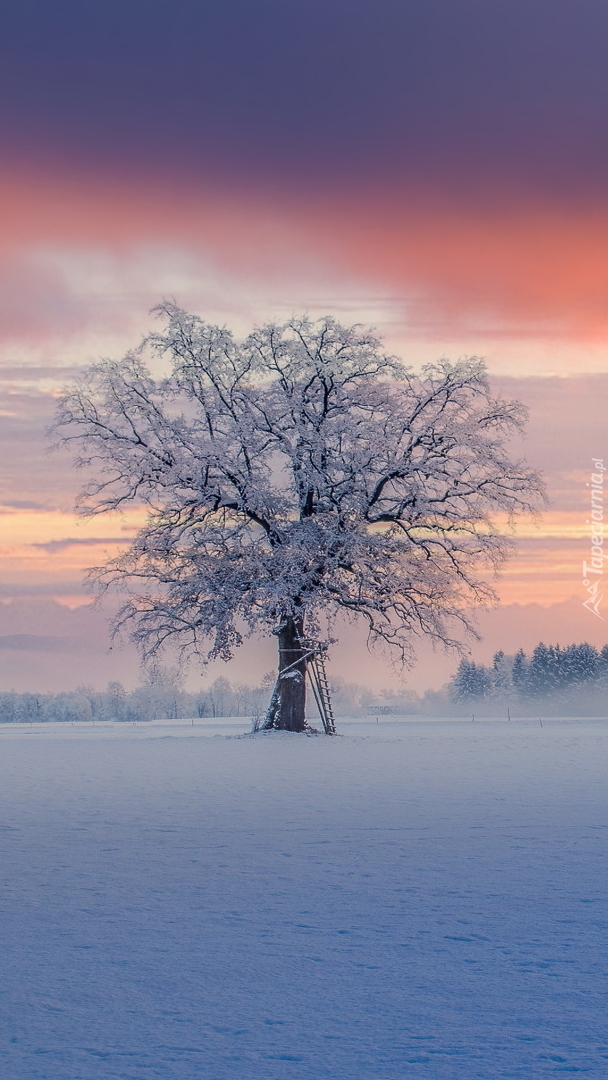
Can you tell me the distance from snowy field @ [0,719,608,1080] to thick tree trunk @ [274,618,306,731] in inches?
649

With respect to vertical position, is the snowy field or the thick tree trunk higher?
the thick tree trunk

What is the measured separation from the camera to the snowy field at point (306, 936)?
469cm

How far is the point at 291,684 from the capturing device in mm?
31422

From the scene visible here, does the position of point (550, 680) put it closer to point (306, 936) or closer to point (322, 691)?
point (322, 691)

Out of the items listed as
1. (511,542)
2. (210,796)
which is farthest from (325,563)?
(210,796)

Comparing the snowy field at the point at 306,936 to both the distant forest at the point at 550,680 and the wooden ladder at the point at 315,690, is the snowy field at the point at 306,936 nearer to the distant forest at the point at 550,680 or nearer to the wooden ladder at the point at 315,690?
the wooden ladder at the point at 315,690

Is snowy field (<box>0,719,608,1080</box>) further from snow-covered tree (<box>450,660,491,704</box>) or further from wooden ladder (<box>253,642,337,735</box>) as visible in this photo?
snow-covered tree (<box>450,660,491,704</box>)

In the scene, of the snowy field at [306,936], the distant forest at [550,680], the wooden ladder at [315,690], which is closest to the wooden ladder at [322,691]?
the wooden ladder at [315,690]

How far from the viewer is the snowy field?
4.69m

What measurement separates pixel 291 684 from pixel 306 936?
81.5ft

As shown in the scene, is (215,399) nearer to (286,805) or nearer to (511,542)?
(511,542)

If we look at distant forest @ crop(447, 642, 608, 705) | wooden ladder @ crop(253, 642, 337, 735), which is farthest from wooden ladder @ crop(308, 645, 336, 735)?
distant forest @ crop(447, 642, 608, 705)

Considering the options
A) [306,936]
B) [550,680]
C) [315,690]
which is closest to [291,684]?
[315,690]

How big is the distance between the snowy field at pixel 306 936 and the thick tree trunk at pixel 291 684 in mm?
16496
